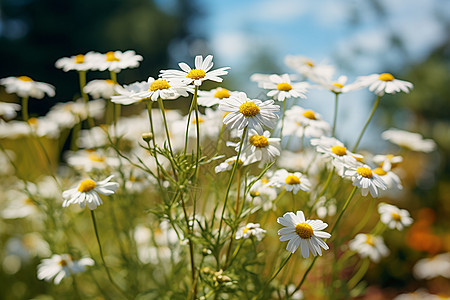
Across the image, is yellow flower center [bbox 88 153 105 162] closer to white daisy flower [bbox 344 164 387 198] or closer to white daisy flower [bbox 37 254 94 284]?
white daisy flower [bbox 37 254 94 284]

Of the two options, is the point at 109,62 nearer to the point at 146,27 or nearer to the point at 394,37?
the point at 394,37

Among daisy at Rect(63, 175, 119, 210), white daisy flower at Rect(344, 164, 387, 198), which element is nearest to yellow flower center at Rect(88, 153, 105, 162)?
daisy at Rect(63, 175, 119, 210)

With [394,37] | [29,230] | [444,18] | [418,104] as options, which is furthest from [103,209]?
[444,18]

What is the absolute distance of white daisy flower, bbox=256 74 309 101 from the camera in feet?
3.66

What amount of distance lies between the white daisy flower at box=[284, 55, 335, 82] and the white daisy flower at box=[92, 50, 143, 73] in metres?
0.56

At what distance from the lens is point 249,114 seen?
0.88 m

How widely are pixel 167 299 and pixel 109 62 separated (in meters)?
0.81

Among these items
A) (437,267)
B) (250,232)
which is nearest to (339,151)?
(250,232)

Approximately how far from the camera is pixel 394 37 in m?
7.04

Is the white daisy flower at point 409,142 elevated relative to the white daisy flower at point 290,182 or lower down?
lower down

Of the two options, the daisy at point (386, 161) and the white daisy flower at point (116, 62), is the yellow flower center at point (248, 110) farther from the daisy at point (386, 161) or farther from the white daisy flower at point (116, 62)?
the daisy at point (386, 161)

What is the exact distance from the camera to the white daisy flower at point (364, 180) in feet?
3.21

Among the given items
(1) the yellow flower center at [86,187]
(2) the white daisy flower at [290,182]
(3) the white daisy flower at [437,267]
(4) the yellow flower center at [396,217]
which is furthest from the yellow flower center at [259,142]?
(3) the white daisy flower at [437,267]

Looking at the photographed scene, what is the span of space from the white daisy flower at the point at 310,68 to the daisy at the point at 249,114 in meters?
0.48
